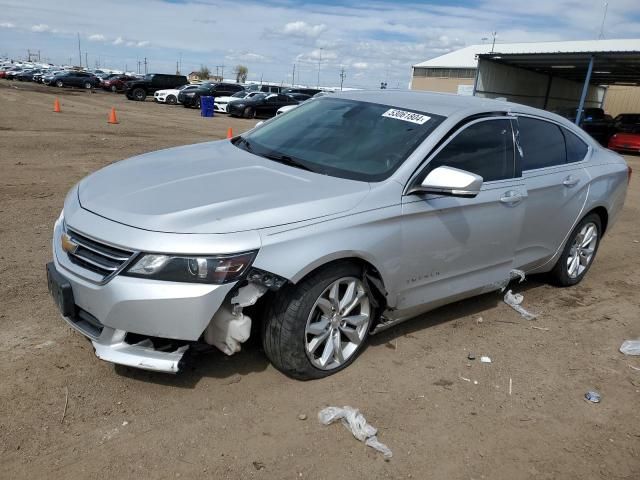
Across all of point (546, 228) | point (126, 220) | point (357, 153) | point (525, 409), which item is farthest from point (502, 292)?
point (126, 220)

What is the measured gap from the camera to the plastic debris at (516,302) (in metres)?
4.69

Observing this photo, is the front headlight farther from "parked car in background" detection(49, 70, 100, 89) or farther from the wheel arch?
"parked car in background" detection(49, 70, 100, 89)

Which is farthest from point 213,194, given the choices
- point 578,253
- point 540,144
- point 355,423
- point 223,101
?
point 223,101

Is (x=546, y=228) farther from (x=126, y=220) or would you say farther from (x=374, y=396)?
(x=126, y=220)

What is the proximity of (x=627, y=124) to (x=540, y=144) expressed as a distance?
76.1ft

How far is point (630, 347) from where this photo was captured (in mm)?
4199

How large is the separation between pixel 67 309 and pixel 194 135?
14647 mm

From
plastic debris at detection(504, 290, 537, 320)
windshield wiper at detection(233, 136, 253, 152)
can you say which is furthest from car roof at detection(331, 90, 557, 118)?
plastic debris at detection(504, 290, 537, 320)

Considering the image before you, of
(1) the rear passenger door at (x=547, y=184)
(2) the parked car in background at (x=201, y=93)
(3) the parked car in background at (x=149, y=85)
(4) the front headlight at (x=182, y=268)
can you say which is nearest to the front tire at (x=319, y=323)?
(4) the front headlight at (x=182, y=268)

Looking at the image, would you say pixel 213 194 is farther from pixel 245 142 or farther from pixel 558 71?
pixel 558 71

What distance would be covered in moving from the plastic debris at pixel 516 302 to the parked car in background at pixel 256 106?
80.0 feet

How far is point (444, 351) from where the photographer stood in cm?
390

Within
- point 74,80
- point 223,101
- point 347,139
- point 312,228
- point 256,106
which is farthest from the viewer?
point 74,80

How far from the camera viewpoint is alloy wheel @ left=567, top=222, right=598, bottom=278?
5.27 metres
